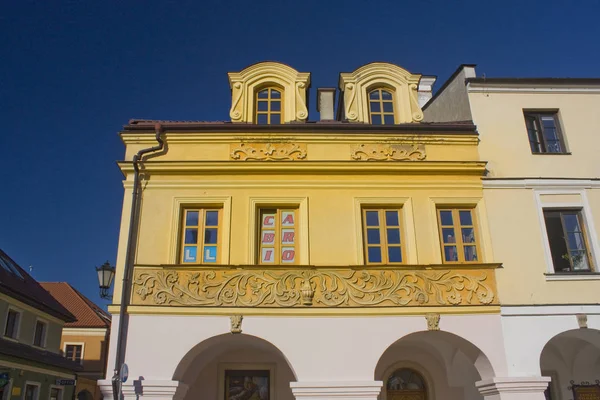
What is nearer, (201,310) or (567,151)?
(201,310)

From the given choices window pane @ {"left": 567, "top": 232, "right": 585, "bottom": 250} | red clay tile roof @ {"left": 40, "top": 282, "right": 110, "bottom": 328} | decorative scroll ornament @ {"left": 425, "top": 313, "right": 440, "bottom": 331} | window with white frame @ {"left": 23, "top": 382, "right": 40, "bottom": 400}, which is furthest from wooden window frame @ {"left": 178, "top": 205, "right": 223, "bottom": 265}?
red clay tile roof @ {"left": 40, "top": 282, "right": 110, "bottom": 328}

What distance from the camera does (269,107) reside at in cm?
1473

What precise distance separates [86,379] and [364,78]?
100ft

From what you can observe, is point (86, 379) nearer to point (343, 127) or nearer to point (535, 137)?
point (343, 127)

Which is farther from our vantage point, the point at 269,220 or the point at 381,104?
the point at 381,104

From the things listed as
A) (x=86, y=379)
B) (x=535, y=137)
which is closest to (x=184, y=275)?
(x=535, y=137)

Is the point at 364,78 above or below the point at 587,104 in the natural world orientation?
above

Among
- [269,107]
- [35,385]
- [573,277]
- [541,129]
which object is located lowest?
[35,385]

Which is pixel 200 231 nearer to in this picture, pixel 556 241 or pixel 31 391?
pixel 556 241

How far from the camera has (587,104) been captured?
47.8 ft

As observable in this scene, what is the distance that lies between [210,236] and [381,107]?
5.99 meters

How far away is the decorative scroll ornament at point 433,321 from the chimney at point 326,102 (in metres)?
6.62

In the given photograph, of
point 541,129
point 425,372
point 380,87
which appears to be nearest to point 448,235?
point 425,372

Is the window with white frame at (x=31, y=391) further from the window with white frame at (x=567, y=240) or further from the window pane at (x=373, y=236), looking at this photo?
the window with white frame at (x=567, y=240)
